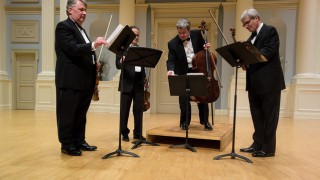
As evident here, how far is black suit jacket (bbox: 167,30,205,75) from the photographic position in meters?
3.77

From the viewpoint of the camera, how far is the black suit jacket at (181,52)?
3.77 m

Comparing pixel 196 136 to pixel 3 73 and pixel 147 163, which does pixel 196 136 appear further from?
pixel 3 73

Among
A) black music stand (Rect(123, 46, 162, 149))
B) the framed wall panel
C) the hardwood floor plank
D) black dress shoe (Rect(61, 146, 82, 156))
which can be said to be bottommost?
the hardwood floor plank

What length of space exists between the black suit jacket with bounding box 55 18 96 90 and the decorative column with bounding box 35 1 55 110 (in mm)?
5737

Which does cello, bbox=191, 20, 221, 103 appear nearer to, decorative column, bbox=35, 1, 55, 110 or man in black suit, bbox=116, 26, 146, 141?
man in black suit, bbox=116, 26, 146, 141

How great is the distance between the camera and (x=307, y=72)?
7.35 meters

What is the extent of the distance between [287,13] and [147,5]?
12.6 ft

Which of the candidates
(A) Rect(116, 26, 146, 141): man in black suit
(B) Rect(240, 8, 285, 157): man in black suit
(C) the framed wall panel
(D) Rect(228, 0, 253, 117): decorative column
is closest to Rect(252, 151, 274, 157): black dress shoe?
(B) Rect(240, 8, 285, 157): man in black suit

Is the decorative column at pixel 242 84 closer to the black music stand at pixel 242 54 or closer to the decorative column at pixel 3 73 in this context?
the black music stand at pixel 242 54

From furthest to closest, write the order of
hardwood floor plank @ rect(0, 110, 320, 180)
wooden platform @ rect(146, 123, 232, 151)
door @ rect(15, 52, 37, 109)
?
door @ rect(15, 52, 37, 109) < wooden platform @ rect(146, 123, 232, 151) < hardwood floor plank @ rect(0, 110, 320, 180)

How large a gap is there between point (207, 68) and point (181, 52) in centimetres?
48

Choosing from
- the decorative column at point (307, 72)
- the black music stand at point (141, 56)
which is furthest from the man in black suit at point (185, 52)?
the decorative column at point (307, 72)

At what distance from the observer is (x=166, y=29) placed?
8711mm

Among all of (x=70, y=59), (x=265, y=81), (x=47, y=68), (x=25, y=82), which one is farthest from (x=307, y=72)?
(x=25, y=82)
